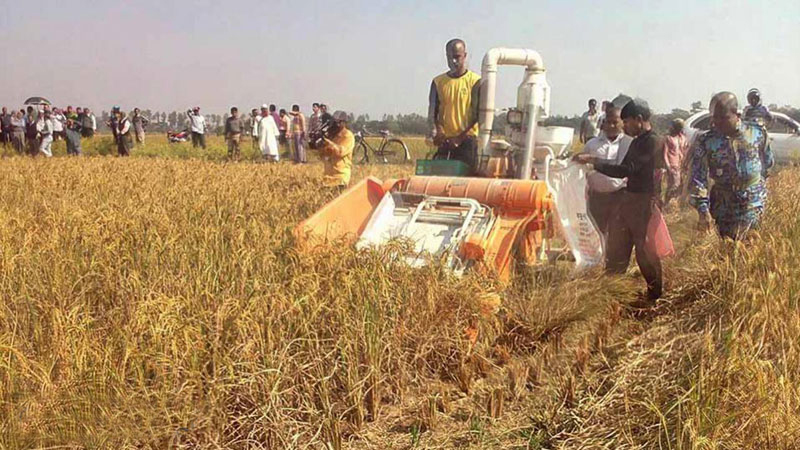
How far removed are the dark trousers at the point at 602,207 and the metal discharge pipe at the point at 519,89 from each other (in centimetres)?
69

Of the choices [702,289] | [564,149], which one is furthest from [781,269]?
[564,149]

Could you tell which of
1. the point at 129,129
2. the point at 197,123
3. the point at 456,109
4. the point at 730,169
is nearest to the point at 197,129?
the point at 197,123

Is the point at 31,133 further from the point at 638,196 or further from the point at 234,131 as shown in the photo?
the point at 638,196

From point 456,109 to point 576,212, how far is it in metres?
1.53

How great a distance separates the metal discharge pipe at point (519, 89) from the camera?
520 cm

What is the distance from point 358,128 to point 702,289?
13.0m

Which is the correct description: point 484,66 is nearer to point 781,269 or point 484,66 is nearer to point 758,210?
point 758,210

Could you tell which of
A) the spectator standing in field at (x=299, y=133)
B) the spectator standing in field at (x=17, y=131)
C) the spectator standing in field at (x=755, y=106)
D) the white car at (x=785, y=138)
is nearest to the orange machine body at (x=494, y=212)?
the spectator standing in field at (x=755, y=106)

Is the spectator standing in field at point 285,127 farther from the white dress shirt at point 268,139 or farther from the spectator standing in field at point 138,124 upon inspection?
the spectator standing in field at point 138,124

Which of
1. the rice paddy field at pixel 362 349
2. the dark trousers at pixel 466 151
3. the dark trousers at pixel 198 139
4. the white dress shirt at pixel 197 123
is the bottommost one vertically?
the rice paddy field at pixel 362 349

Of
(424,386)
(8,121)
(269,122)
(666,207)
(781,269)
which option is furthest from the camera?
(8,121)

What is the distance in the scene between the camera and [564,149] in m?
5.32

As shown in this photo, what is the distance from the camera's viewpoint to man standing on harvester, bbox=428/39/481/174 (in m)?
5.92

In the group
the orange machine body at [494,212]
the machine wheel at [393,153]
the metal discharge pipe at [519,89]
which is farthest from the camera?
the machine wheel at [393,153]
